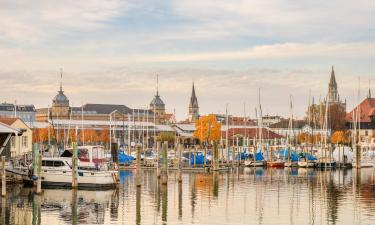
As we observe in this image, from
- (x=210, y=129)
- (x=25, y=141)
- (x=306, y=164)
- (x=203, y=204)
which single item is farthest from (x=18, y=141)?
(x=210, y=129)

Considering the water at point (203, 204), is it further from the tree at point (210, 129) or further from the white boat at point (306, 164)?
the tree at point (210, 129)

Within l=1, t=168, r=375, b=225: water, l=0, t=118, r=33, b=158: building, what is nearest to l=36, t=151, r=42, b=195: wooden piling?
l=1, t=168, r=375, b=225: water

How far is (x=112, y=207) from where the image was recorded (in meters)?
45.5

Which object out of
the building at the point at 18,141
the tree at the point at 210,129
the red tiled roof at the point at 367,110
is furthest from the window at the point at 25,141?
the red tiled roof at the point at 367,110

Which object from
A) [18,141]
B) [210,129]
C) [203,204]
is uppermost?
[210,129]

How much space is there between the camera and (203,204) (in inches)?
1871

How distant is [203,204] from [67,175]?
11.7m

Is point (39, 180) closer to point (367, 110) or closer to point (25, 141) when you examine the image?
point (25, 141)

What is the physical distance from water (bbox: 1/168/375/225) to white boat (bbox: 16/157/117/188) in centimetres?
109

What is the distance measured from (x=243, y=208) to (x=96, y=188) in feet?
41.1

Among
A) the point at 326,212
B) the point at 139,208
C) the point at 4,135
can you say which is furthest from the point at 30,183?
the point at 326,212

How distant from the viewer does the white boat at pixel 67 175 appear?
5407 cm

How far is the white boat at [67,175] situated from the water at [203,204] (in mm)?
1088

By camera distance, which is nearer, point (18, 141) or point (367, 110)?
point (18, 141)
